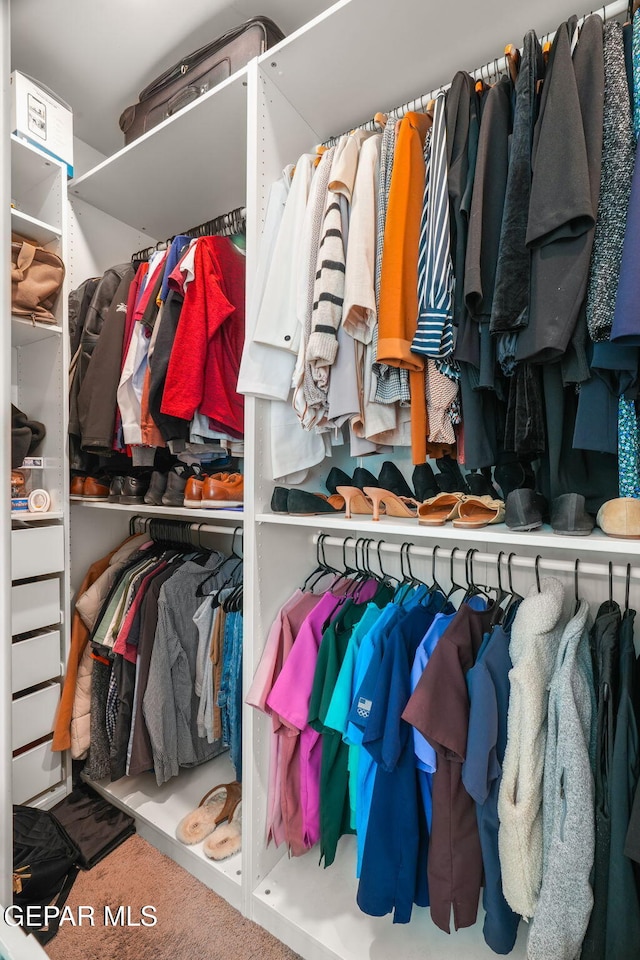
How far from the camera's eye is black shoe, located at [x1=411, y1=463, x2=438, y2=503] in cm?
127

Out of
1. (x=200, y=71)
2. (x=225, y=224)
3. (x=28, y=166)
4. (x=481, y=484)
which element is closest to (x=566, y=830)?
(x=481, y=484)

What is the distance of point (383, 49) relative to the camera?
1.18 metres

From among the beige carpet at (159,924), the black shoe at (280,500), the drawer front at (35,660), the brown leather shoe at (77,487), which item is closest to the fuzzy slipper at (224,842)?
the beige carpet at (159,924)

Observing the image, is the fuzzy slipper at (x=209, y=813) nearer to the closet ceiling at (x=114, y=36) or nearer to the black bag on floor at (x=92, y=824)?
the black bag on floor at (x=92, y=824)

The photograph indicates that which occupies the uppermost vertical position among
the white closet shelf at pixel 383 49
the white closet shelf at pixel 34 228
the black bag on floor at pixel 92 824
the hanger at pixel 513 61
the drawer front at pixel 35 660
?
the white closet shelf at pixel 383 49

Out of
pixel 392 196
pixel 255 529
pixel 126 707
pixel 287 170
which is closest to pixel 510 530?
pixel 255 529

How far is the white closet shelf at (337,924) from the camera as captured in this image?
3.60 ft

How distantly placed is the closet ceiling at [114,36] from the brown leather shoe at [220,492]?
4.88 feet

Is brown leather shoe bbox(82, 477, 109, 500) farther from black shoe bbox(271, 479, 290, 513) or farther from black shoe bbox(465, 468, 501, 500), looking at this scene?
black shoe bbox(465, 468, 501, 500)

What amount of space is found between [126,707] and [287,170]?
1.75m

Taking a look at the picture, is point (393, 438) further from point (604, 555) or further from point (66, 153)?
point (66, 153)

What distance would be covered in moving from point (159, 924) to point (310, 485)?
4.10ft

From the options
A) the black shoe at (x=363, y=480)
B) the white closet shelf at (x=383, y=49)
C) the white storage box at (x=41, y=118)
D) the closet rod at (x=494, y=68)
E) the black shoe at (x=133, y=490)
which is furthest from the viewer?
the black shoe at (x=133, y=490)

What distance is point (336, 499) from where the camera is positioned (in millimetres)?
1349
